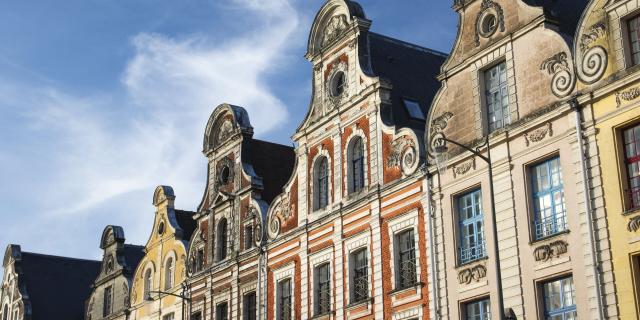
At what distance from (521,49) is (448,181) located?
4.39 m

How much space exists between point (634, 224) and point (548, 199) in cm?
301

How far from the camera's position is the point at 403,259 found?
97.7 ft

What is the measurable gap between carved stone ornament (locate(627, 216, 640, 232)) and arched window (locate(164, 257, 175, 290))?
27.0 meters

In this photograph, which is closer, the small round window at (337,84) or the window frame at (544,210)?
the window frame at (544,210)

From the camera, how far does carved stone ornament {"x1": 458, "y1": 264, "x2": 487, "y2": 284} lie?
2608cm

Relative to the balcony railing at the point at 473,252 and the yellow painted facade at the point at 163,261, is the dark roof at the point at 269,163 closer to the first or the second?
the yellow painted facade at the point at 163,261

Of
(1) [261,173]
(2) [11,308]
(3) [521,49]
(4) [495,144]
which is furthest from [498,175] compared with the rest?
(2) [11,308]

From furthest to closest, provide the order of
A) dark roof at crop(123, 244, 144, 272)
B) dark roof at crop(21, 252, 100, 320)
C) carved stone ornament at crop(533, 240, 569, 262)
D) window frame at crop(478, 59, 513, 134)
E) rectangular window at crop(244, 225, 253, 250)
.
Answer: dark roof at crop(21, 252, 100, 320), dark roof at crop(123, 244, 144, 272), rectangular window at crop(244, 225, 253, 250), window frame at crop(478, 59, 513, 134), carved stone ornament at crop(533, 240, 569, 262)

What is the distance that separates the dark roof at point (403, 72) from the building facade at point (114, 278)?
2135cm

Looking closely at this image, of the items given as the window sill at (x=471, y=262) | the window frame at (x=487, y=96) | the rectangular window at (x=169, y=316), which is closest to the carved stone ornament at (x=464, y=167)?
the window frame at (x=487, y=96)

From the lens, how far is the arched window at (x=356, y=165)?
3256cm

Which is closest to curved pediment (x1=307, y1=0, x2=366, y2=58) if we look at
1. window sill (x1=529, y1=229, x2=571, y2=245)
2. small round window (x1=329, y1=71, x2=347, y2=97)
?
small round window (x1=329, y1=71, x2=347, y2=97)

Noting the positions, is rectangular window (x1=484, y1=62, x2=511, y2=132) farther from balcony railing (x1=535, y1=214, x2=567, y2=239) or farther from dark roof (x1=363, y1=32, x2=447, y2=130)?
dark roof (x1=363, y1=32, x2=447, y2=130)

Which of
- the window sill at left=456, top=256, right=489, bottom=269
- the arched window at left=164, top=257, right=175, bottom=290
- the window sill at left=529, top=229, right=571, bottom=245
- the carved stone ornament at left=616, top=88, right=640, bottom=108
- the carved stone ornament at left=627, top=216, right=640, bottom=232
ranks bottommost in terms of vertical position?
the carved stone ornament at left=627, top=216, right=640, bottom=232
